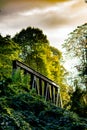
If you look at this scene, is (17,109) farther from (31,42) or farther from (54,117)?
(31,42)

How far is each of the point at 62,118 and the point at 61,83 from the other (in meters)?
40.7

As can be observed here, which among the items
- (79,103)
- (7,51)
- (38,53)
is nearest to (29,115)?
(79,103)

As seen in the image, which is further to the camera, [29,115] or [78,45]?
[78,45]

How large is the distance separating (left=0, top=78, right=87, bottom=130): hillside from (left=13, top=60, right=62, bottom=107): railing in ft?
13.0

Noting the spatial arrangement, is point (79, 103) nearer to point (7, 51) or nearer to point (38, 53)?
point (7, 51)

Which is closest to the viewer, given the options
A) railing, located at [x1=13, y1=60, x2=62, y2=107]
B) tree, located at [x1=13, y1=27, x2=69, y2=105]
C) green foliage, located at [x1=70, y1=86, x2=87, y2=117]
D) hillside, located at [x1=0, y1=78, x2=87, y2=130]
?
hillside, located at [x1=0, y1=78, x2=87, y2=130]

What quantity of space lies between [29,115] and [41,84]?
7.90 metres

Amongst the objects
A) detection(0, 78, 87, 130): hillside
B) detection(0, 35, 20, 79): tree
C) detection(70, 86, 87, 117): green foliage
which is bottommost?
detection(0, 78, 87, 130): hillside

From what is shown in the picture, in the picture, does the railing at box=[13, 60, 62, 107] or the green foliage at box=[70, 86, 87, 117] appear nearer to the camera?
the railing at box=[13, 60, 62, 107]

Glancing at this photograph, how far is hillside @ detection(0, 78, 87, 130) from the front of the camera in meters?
8.70

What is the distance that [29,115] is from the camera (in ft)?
32.2

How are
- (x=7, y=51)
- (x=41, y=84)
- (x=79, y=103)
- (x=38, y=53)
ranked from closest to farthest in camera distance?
(x=41, y=84)
(x=79, y=103)
(x=7, y=51)
(x=38, y=53)

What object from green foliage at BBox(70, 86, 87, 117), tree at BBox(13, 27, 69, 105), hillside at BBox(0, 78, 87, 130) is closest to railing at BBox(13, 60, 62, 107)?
green foliage at BBox(70, 86, 87, 117)

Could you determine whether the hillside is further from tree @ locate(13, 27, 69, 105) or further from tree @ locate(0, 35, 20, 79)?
tree @ locate(13, 27, 69, 105)
